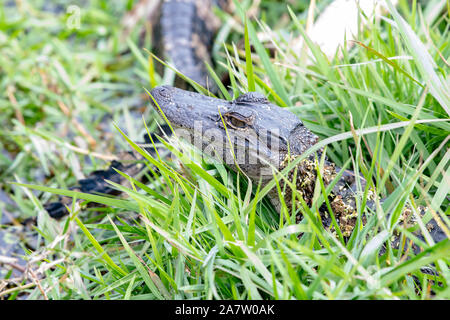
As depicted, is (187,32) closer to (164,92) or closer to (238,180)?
(164,92)

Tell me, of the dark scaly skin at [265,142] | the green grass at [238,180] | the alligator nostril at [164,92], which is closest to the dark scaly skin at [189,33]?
the green grass at [238,180]

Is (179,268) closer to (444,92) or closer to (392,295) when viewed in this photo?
(392,295)

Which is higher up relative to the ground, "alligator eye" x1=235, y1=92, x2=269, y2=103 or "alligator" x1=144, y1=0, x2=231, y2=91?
"alligator" x1=144, y1=0, x2=231, y2=91

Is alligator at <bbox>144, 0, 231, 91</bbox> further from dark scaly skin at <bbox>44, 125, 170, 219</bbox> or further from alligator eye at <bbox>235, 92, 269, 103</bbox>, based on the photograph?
alligator eye at <bbox>235, 92, 269, 103</bbox>

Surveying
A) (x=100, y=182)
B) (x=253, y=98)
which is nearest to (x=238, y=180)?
(x=253, y=98)

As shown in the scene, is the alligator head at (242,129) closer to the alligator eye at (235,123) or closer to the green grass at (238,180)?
the alligator eye at (235,123)

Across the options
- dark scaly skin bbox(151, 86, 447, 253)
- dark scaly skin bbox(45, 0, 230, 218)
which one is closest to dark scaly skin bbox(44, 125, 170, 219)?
dark scaly skin bbox(151, 86, 447, 253)

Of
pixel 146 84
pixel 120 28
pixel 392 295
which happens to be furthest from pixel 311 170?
pixel 120 28
